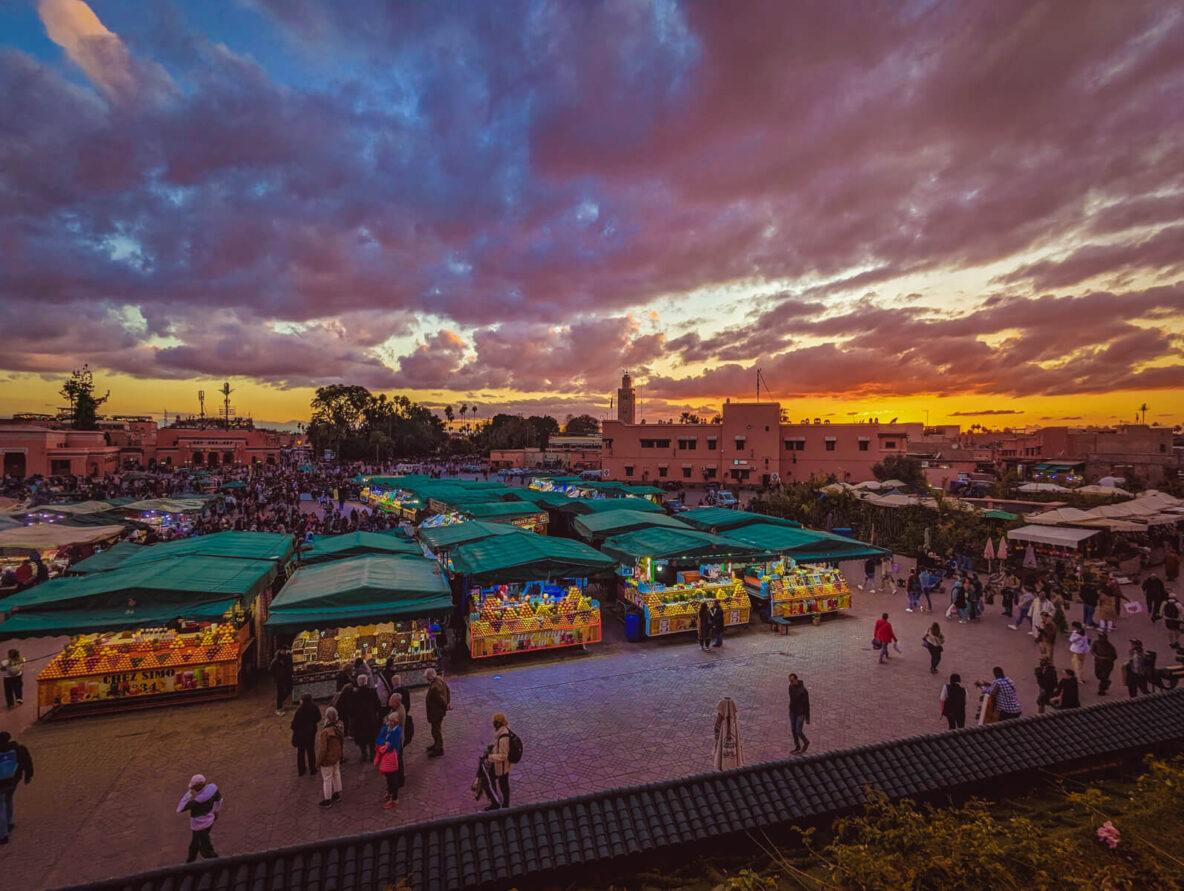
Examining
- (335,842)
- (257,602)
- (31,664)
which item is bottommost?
(31,664)

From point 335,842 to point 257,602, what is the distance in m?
10.2

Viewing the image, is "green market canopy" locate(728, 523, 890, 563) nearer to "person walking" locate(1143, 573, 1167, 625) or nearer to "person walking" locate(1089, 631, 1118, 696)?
"person walking" locate(1089, 631, 1118, 696)

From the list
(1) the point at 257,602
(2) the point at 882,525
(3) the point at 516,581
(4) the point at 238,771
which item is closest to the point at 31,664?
(1) the point at 257,602

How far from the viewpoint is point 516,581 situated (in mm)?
12172

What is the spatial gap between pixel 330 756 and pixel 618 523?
38.0 ft

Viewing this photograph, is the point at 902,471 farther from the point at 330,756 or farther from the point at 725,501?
the point at 330,756

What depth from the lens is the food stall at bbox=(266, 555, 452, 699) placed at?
31.3 ft

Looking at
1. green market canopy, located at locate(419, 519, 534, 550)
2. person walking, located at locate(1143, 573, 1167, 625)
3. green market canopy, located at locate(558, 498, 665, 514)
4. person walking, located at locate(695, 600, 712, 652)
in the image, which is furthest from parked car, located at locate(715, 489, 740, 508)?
person walking, located at locate(695, 600, 712, 652)

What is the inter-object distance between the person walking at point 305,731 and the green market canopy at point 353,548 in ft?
21.4

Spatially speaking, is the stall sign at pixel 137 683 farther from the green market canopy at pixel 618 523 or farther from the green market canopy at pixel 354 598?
the green market canopy at pixel 618 523

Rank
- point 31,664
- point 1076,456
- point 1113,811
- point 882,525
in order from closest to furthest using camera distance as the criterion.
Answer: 1. point 1113,811
2. point 31,664
3. point 882,525
4. point 1076,456

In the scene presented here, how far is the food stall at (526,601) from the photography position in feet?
39.3

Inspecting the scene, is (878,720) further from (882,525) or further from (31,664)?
(882,525)

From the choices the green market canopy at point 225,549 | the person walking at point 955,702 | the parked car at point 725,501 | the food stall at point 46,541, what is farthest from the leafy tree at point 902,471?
the food stall at point 46,541
